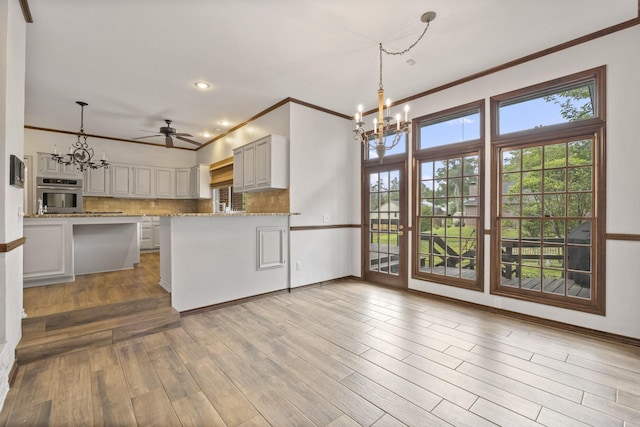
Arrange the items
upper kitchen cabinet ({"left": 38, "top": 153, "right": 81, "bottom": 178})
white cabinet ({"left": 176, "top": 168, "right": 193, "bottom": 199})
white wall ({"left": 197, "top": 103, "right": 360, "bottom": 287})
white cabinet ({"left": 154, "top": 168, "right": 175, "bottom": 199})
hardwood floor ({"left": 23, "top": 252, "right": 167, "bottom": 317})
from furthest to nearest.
→ white cabinet ({"left": 176, "top": 168, "right": 193, "bottom": 199}), white cabinet ({"left": 154, "top": 168, "right": 175, "bottom": 199}), upper kitchen cabinet ({"left": 38, "top": 153, "right": 81, "bottom": 178}), white wall ({"left": 197, "top": 103, "right": 360, "bottom": 287}), hardwood floor ({"left": 23, "top": 252, "right": 167, "bottom": 317})

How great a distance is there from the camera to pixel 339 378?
2129mm

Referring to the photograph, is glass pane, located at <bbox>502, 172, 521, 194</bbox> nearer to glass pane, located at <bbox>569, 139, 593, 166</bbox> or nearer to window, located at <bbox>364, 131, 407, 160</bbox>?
glass pane, located at <bbox>569, 139, 593, 166</bbox>

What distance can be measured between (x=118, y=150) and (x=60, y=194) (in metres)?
1.75

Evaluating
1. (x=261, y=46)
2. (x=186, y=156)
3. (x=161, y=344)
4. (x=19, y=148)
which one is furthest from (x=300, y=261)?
(x=186, y=156)

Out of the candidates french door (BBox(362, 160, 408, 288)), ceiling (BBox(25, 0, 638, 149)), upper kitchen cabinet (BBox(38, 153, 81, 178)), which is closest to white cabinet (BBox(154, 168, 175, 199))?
upper kitchen cabinet (BBox(38, 153, 81, 178))

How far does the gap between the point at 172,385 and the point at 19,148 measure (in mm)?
2327

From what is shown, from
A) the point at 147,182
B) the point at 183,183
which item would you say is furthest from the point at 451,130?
the point at 147,182

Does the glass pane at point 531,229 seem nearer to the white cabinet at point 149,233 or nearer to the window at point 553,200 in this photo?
the window at point 553,200

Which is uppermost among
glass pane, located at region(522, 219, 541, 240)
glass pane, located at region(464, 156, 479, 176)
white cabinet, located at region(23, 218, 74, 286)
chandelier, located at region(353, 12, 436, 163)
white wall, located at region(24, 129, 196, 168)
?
white wall, located at region(24, 129, 196, 168)

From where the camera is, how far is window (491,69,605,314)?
Answer: 2.91 m

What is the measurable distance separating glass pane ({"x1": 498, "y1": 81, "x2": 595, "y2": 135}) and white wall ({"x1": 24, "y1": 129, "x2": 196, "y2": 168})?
7266 millimetres

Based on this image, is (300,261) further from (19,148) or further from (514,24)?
(514,24)

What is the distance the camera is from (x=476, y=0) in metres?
2.42

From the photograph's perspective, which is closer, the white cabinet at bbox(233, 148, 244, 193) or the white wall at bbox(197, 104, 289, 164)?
the white wall at bbox(197, 104, 289, 164)
